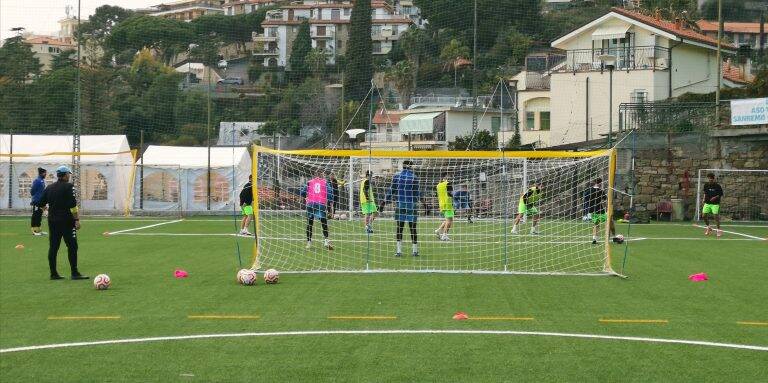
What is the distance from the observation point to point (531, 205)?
27250 millimetres

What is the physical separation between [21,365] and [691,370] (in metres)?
6.28

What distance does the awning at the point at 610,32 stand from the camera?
172 feet

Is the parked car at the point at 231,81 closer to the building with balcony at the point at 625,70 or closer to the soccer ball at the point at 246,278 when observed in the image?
the building with balcony at the point at 625,70

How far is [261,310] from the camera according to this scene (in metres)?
12.9

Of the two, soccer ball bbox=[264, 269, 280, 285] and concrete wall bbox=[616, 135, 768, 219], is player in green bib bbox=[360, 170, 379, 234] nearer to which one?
soccer ball bbox=[264, 269, 280, 285]

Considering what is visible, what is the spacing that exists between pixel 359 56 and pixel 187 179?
95.1ft

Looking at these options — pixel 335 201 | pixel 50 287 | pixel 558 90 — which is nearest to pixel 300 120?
pixel 558 90

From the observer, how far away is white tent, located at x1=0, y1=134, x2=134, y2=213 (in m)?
42.1

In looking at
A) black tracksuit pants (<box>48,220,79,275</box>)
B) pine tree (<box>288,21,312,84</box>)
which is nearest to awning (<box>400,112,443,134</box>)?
pine tree (<box>288,21,312,84</box>)

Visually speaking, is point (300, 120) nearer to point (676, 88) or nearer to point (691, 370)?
point (676, 88)

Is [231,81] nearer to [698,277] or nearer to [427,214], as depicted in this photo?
[427,214]

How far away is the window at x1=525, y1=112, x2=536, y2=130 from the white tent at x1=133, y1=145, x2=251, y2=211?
21.8m

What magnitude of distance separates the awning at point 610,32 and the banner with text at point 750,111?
17.4 metres

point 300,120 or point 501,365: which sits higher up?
point 300,120
